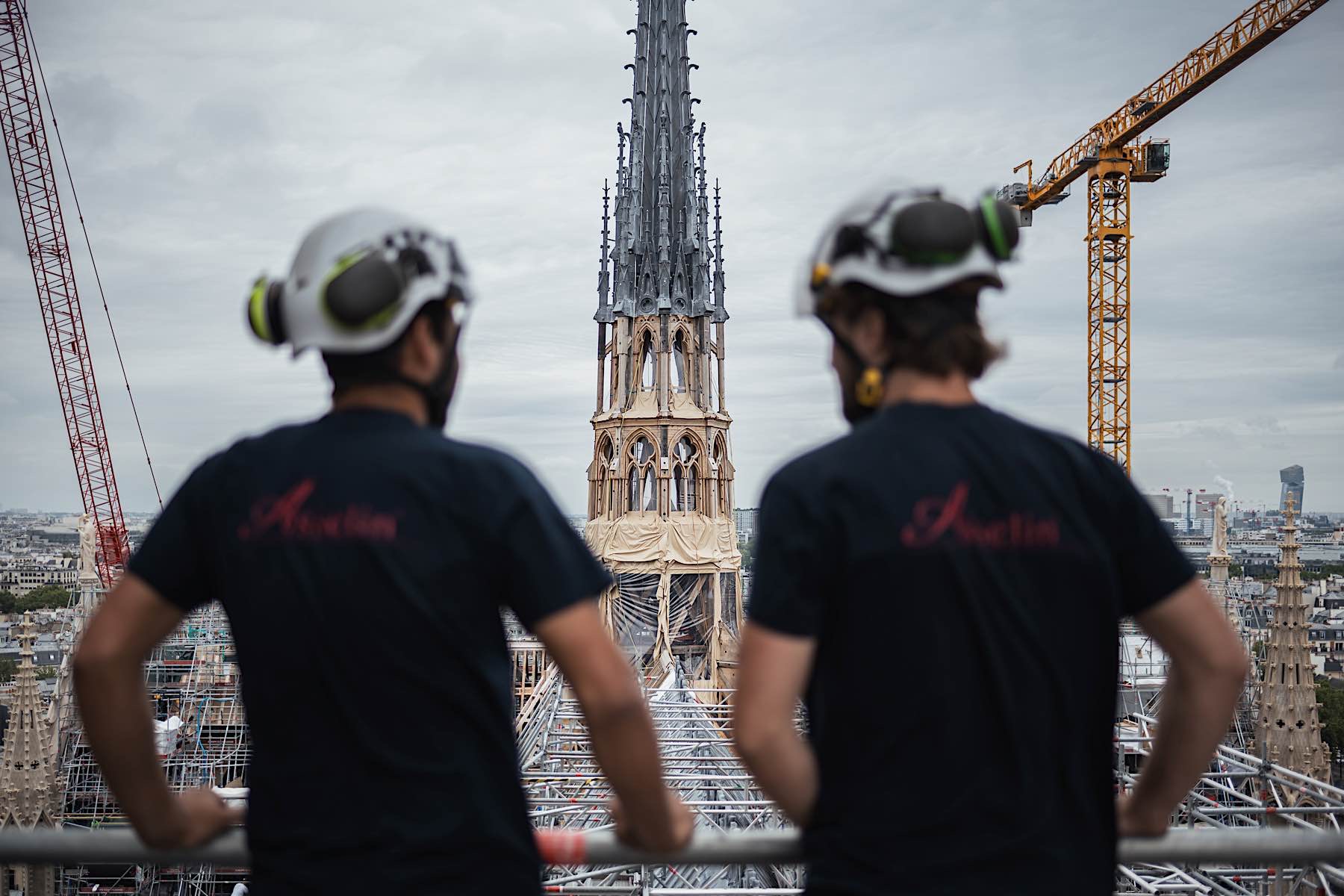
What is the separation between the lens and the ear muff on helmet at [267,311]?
3.05 metres

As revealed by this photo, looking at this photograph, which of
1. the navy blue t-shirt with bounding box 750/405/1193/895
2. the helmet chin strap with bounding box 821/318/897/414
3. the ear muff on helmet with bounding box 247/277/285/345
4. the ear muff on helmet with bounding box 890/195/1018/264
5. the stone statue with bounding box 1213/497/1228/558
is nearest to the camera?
the navy blue t-shirt with bounding box 750/405/1193/895

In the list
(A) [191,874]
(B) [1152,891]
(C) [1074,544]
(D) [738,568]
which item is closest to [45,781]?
(A) [191,874]

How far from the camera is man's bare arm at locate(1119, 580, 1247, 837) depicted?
293 cm

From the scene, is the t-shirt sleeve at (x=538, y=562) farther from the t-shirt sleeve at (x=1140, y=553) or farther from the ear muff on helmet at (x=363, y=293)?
the t-shirt sleeve at (x=1140, y=553)

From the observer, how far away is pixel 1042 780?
2709 millimetres

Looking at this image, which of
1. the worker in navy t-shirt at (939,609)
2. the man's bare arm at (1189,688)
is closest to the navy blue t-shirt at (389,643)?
the worker in navy t-shirt at (939,609)

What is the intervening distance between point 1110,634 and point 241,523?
6.73ft

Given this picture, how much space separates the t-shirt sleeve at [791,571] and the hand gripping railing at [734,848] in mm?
834

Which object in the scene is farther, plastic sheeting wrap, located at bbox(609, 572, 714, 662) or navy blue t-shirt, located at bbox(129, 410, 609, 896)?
plastic sheeting wrap, located at bbox(609, 572, 714, 662)

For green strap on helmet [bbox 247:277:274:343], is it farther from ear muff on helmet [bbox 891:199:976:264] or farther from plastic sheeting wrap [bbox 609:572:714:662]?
plastic sheeting wrap [bbox 609:572:714:662]

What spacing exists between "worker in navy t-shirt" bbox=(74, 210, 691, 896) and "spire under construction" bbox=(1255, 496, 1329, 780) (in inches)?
1027

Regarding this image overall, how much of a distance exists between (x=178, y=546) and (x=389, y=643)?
671mm

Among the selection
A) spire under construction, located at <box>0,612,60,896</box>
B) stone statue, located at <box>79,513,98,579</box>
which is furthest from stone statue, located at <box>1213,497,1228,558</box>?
stone statue, located at <box>79,513,98,579</box>

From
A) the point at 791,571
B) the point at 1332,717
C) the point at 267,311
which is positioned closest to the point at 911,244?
the point at 791,571
